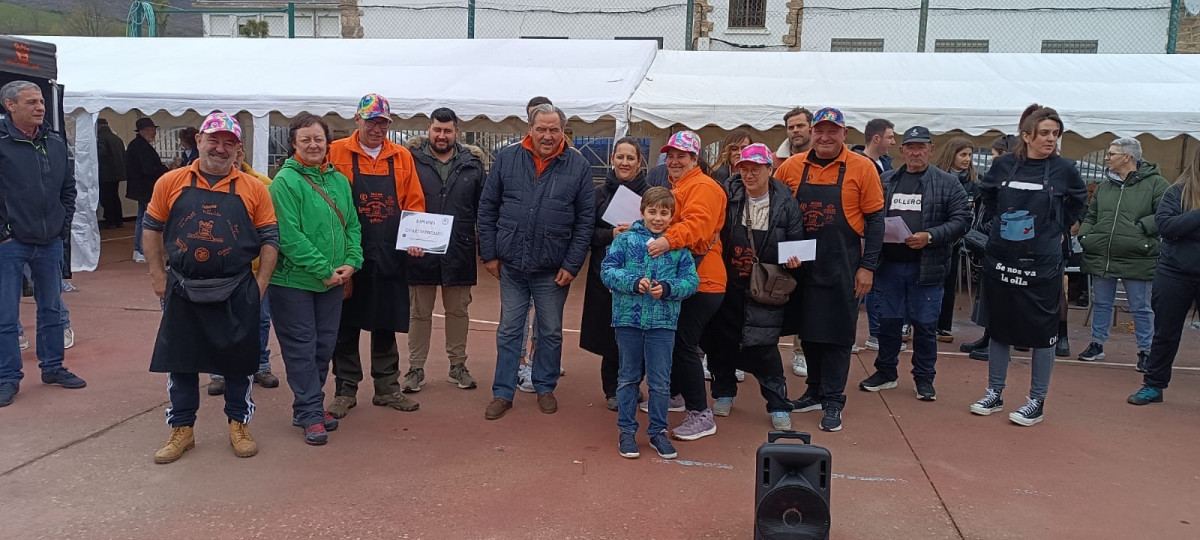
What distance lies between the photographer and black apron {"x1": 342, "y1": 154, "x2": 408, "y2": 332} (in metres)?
4.97

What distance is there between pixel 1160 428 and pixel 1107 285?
2.17m

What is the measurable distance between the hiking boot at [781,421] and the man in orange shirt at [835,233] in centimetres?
23

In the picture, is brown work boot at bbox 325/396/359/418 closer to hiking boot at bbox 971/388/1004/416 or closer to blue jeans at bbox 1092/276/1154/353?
hiking boot at bbox 971/388/1004/416

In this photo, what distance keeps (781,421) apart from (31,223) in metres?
4.69

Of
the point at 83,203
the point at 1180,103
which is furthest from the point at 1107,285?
the point at 83,203

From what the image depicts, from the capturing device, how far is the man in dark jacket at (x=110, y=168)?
12797 mm

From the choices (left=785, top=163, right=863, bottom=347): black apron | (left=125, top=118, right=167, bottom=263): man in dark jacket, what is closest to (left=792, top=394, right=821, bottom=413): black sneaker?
(left=785, top=163, right=863, bottom=347): black apron

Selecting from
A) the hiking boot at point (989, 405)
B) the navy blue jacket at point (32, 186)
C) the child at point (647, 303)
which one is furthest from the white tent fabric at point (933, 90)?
the navy blue jacket at point (32, 186)

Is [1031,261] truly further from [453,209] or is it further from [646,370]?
[453,209]

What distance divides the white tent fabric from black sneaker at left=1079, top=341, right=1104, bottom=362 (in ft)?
9.32

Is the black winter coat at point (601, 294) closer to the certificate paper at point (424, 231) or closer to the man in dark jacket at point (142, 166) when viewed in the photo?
the certificate paper at point (424, 231)

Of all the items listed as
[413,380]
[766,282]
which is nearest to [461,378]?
[413,380]

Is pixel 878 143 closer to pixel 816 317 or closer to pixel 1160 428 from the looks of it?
pixel 816 317

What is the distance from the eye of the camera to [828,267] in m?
5.04
